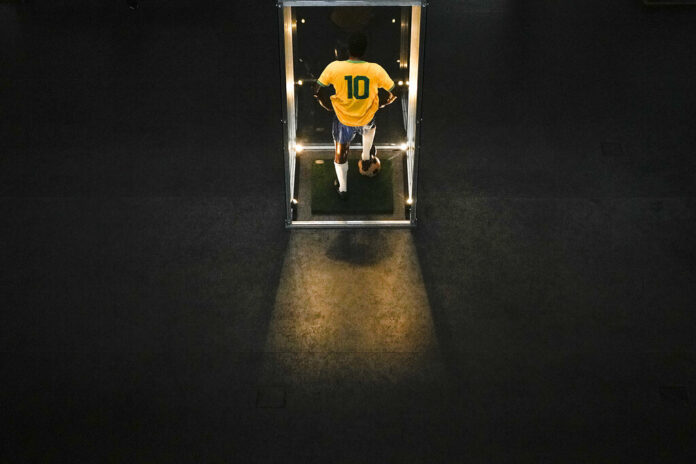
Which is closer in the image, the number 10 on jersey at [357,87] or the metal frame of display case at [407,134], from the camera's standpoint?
the metal frame of display case at [407,134]

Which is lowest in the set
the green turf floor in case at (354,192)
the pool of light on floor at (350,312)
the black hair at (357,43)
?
the pool of light on floor at (350,312)

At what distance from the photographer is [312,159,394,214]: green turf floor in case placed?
6.57 meters

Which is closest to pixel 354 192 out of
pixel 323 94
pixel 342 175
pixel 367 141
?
pixel 342 175

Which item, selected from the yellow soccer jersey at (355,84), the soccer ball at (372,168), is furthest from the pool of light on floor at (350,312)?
the yellow soccer jersey at (355,84)

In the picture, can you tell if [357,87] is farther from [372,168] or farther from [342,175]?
[372,168]

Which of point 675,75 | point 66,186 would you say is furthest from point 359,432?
point 675,75

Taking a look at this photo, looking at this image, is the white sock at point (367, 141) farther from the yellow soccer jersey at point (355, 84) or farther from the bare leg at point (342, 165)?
the yellow soccer jersey at point (355, 84)

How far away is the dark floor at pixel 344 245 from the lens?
509 cm

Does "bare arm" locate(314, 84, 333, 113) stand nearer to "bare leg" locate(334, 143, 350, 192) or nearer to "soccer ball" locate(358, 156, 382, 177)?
"bare leg" locate(334, 143, 350, 192)

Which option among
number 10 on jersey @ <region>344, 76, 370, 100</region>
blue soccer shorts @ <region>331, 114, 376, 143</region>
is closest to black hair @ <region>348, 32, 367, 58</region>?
number 10 on jersey @ <region>344, 76, 370, 100</region>

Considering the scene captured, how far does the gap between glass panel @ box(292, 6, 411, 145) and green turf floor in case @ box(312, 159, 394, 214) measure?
0.36 meters

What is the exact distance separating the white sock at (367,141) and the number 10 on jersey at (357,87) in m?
0.52

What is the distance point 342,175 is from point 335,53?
129 centimetres

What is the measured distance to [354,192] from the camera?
673cm
